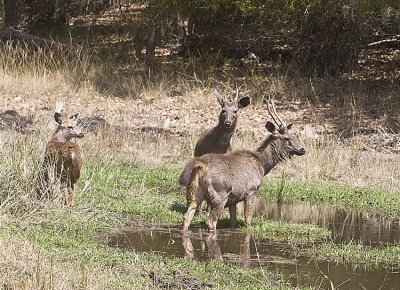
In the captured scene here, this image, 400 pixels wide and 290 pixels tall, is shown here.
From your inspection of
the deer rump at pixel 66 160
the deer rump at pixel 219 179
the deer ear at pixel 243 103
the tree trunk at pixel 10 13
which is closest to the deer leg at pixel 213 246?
the deer rump at pixel 219 179

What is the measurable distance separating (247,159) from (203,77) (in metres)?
14.1

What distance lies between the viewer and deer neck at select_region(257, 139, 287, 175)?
12703 millimetres

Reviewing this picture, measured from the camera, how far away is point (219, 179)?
11.4 m

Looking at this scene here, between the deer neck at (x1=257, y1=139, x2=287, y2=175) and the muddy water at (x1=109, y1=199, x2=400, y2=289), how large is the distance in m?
0.75

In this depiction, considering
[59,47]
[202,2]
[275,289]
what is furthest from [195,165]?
[59,47]

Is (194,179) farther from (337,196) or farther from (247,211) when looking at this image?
(337,196)

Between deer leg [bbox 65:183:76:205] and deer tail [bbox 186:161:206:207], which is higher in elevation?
deer tail [bbox 186:161:206:207]

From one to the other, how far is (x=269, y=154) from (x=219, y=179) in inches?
63.3

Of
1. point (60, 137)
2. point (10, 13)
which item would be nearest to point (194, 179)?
point (60, 137)

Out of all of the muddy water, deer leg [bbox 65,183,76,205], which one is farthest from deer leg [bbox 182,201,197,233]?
deer leg [bbox 65,183,76,205]

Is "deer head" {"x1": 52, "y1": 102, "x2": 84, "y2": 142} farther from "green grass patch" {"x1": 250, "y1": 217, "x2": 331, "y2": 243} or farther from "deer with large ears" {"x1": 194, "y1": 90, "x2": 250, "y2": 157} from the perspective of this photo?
"green grass patch" {"x1": 250, "y1": 217, "x2": 331, "y2": 243}

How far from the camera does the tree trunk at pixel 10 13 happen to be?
3228 cm

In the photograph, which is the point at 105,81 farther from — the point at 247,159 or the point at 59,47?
the point at 247,159

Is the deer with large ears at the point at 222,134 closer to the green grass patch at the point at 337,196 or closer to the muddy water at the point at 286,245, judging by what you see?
the green grass patch at the point at 337,196
